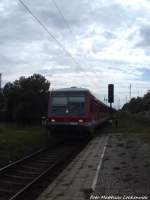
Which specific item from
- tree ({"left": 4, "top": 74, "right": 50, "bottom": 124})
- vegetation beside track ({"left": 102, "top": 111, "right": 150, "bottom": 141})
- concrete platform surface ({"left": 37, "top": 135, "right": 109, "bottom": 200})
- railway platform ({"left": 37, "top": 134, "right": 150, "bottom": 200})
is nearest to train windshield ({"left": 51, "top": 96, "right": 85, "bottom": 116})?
vegetation beside track ({"left": 102, "top": 111, "right": 150, "bottom": 141})

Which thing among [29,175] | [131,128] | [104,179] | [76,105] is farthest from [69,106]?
[131,128]

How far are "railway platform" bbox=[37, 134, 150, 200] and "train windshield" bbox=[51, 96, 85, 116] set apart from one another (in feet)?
30.0

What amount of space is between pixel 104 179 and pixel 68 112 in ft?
50.2

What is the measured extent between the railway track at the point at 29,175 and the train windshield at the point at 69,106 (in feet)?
19.8

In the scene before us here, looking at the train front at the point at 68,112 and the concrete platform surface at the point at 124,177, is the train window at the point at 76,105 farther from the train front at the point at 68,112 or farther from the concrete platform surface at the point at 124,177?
the concrete platform surface at the point at 124,177

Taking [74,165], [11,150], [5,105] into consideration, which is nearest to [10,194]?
[74,165]

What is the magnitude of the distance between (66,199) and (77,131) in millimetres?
17708

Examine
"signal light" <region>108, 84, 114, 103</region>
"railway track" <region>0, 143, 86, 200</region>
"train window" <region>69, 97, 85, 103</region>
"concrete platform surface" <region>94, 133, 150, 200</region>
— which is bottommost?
"railway track" <region>0, 143, 86, 200</region>

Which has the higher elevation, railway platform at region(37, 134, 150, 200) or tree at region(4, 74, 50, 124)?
tree at region(4, 74, 50, 124)

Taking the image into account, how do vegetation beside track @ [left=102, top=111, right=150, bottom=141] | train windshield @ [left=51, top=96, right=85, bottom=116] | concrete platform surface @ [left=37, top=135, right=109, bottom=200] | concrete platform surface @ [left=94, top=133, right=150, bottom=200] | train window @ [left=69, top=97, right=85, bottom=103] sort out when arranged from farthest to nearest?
vegetation beside track @ [left=102, top=111, right=150, bottom=141], train window @ [left=69, top=97, right=85, bottom=103], train windshield @ [left=51, top=96, right=85, bottom=116], concrete platform surface @ [left=37, top=135, right=109, bottom=200], concrete platform surface @ [left=94, top=133, right=150, bottom=200]

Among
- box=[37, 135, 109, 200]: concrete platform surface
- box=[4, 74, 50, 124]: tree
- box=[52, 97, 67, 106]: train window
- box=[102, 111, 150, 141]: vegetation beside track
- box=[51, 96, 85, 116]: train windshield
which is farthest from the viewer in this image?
box=[4, 74, 50, 124]: tree

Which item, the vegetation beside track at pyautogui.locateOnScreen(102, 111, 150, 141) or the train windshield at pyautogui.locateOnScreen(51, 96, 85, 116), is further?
the vegetation beside track at pyautogui.locateOnScreen(102, 111, 150, 141)

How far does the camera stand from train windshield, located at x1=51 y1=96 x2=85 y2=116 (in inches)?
1105

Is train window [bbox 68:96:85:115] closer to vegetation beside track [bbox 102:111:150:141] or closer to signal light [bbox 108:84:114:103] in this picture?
vegetation beside track [bbox 102:111:150:141]
